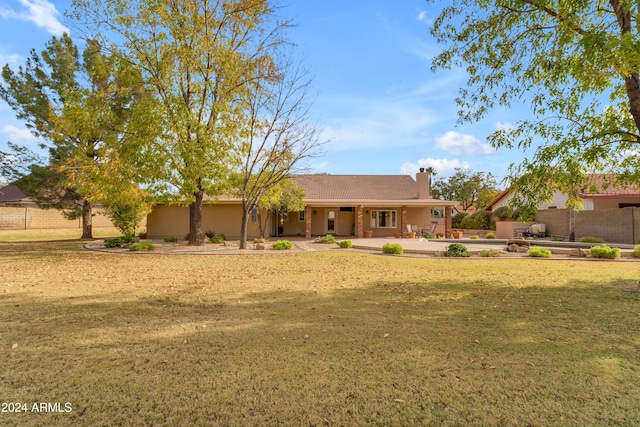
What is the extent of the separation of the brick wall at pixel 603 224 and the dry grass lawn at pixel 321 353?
1386cm

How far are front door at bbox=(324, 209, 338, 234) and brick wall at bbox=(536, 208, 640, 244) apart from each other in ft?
49.5

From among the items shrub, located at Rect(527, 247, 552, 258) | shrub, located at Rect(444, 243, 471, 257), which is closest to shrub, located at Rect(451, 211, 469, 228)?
shrub, located at Rect(527, 247, 552, 258)

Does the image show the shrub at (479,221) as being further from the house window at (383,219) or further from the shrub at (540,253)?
the shrub at (540,253)

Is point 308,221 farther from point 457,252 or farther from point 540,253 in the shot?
point 540,253

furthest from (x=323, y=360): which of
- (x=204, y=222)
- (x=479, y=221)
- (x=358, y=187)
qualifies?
(x=479, y=221)

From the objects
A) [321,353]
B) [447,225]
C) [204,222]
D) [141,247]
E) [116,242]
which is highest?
[204,222]

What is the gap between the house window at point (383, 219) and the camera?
25.5 m

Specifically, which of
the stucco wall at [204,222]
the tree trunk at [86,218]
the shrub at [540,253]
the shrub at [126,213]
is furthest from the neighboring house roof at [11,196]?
the shrub at [540,253]

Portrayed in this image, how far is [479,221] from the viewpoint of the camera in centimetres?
3250

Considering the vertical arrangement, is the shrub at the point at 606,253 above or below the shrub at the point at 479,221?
below

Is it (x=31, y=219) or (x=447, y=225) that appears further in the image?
(x=31, y=219)

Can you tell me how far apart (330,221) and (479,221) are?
51.5ft

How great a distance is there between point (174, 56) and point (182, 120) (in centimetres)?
312

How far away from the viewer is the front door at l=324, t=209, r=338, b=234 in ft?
84.6
